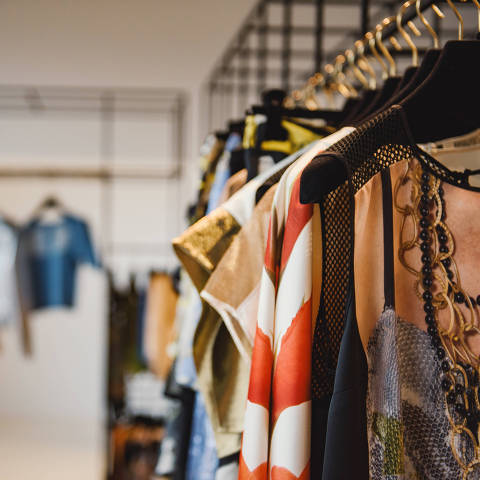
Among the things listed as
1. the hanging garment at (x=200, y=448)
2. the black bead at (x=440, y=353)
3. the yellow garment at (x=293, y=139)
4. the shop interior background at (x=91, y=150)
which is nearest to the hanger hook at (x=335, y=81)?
the yellow garment at (x=293, y=139)

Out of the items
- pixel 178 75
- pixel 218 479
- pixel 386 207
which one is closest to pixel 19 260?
pixel 178 75

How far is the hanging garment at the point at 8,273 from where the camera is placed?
3.46 metres

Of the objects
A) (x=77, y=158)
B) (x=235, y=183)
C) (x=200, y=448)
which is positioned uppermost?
(x=77, y=158)

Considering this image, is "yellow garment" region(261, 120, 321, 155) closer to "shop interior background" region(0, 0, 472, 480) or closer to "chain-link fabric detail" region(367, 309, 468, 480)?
"chain-link fabric detail" region(367, 309, 468, 480)

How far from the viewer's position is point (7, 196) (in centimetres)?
438

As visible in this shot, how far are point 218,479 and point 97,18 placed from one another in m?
3.37

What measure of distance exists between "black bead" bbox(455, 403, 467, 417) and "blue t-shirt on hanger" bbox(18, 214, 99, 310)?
3.26m

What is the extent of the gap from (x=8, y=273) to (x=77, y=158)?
1.10 metres

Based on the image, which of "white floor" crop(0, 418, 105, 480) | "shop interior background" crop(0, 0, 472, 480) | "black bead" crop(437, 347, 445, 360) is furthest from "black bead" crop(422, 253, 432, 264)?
"white floor" crop(0, 418, 105, 480)

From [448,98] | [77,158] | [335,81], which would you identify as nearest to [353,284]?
[448,98]

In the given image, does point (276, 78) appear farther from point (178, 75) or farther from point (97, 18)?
point (97, 18)

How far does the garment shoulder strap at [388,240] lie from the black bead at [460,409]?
133 millimetres

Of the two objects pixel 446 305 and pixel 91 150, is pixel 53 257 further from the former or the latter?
pixel 446 305

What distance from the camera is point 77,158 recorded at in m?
4.11
